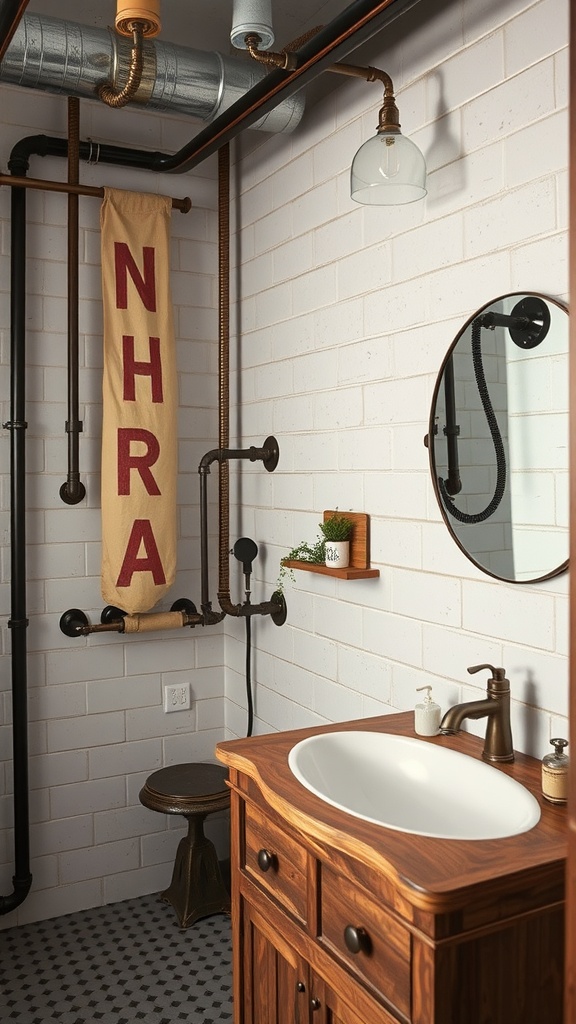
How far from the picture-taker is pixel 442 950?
52.1 inches

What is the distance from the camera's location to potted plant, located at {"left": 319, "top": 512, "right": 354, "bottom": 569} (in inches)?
96.2

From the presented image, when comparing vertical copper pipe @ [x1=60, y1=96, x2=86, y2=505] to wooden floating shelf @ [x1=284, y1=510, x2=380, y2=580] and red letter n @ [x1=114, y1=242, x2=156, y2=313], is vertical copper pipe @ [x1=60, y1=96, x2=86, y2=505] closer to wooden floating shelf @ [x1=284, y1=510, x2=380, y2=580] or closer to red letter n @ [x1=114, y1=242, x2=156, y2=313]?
red letter n @ [x1=114, y1=242, x2=156, y2=313]

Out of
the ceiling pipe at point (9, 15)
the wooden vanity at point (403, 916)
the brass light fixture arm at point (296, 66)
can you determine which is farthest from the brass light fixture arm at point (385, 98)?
the wooden vanity at point (403, 916)

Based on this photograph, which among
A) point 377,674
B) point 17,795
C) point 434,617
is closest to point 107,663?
point 17,795

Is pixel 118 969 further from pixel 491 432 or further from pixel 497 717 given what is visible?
pixel 491 432

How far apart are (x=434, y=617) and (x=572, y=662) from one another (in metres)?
1.25

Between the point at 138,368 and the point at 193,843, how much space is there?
5.38ft

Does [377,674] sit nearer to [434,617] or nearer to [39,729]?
[434,617]

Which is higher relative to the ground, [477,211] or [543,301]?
[477,211]

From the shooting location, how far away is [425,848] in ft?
4.71

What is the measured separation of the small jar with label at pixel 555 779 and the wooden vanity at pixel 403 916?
0.02 metres

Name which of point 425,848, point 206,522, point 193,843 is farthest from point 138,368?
point 425,848

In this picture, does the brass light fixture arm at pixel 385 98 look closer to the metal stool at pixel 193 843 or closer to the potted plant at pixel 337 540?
the potted plant at pixel 337 540

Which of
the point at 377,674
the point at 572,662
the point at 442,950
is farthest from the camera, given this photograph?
the point at 377,674
